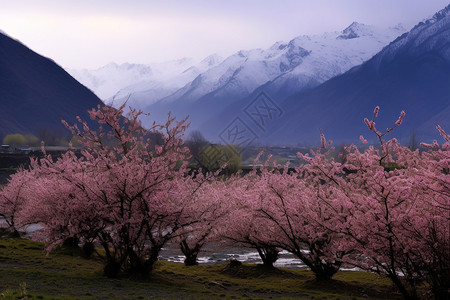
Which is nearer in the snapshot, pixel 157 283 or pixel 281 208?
pixel 157 283

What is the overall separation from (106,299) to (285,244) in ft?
36.2

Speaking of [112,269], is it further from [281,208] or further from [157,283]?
[281,208]

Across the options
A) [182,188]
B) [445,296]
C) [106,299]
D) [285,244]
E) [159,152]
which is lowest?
[106,299]

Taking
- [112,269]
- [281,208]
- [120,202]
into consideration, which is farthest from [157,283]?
[281,208]

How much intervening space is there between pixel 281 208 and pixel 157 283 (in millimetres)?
6752

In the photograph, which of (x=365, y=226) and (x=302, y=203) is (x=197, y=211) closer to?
(x=302, y=203)

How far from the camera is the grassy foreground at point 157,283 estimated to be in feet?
62.4

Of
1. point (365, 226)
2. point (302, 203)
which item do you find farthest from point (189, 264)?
point (365, 226)

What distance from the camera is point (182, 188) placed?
76.8 ft

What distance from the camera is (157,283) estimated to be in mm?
22344

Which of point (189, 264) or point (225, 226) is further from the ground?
point (225, 226)

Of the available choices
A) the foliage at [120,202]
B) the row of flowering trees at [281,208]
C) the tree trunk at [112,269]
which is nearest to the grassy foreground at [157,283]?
the tree trunk at [112,269]

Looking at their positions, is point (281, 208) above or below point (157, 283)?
above

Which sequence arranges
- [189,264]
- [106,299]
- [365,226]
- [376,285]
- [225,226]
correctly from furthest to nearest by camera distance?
[189,264], [225,226], [376,285], [365,226], [106,299]
